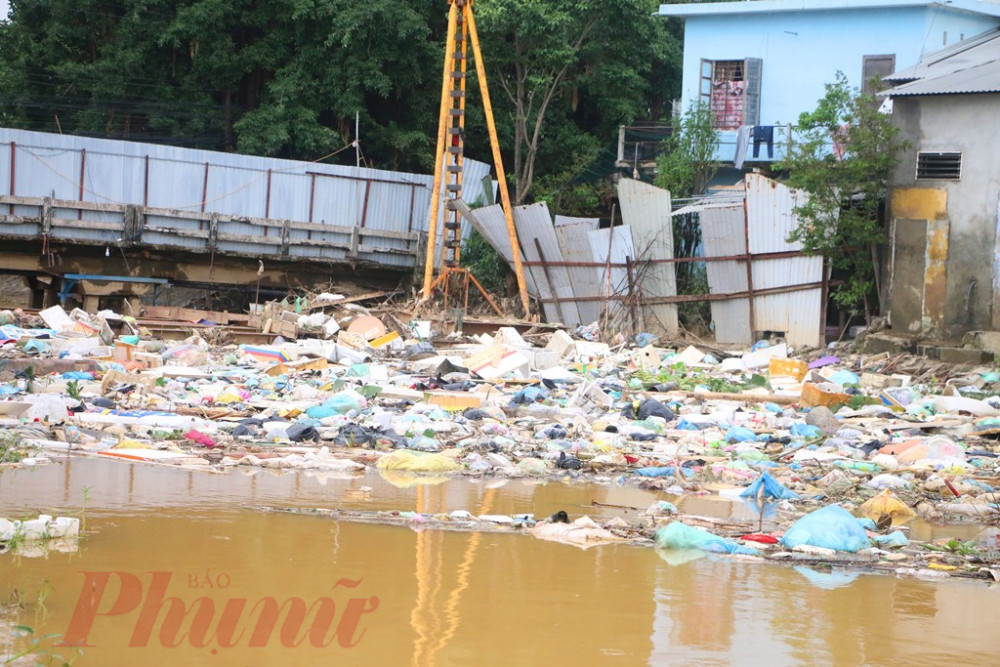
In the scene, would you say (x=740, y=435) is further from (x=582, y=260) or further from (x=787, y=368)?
(x=582, y=260)

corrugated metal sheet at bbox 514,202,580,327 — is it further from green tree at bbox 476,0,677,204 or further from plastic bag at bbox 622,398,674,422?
plastic bag at bbox 622,398,674,422

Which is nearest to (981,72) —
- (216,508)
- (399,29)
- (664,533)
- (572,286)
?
(572,286)

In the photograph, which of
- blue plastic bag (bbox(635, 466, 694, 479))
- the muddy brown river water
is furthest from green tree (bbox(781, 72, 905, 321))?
the muddy brown river water

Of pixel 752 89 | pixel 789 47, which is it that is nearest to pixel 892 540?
pixel 752 89

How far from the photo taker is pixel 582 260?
1839 centimetres

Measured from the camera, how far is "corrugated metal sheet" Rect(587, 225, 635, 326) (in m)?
17.9

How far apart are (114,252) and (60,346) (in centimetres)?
594

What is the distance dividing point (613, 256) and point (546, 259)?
3.96ft

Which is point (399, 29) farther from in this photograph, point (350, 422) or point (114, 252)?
point (350, 422)

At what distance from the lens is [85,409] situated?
9.84 meters

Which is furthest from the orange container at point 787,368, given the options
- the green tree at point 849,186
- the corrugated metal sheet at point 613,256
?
the corrugated metal sheet at point 613,256

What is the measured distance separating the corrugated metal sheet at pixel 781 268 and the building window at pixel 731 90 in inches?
174

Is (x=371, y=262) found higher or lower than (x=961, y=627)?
higher

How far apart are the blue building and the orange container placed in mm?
6875
